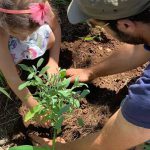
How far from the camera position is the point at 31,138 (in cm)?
240

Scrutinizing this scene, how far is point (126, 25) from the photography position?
69.7 inches

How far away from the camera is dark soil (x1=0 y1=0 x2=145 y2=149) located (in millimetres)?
2430

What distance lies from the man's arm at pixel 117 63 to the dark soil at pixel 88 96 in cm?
7

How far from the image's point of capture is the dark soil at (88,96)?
7.97 ft

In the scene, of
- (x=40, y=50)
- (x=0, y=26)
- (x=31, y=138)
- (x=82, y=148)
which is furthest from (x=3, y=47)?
(x=82, y=148)

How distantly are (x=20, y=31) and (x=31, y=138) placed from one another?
586 millimetres

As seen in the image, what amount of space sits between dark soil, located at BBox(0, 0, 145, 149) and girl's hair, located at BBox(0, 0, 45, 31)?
0.58 m

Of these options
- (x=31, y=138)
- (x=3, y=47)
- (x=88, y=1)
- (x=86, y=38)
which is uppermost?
(x=88, y=1)

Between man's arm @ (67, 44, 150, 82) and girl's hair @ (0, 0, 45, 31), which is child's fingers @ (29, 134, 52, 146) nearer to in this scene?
man's arm @ (67, 44, 150, 82)

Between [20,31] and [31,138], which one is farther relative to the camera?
[31,138]

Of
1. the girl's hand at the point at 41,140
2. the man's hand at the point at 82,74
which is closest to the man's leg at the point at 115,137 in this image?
the girl's hand at the point at 41,140

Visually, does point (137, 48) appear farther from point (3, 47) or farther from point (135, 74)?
point (3, 47)

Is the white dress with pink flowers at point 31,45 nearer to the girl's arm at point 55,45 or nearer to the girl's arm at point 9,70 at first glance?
the girl's arm at point 55,45

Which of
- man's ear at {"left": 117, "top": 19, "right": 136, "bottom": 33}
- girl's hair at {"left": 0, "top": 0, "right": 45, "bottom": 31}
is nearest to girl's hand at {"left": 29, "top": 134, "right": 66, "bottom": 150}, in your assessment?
girl's hair at {"left": 0, "top": 0, "right": 45, "bottom": 31}
